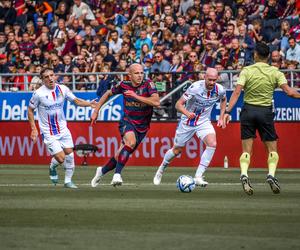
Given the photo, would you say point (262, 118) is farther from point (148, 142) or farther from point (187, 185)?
point (148, 142)

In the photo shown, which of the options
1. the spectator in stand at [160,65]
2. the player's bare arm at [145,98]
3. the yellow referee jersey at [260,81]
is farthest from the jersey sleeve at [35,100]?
the spectator in stand at [160,65]

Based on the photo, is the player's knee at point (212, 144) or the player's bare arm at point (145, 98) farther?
the player's knee at point (212, 144)

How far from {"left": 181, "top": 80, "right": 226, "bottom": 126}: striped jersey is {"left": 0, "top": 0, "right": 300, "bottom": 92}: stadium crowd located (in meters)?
7.05

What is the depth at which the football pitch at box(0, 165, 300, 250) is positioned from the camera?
10.6m

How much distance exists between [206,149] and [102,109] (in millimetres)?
10406

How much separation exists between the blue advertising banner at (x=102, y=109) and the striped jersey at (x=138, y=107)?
8.06 meters

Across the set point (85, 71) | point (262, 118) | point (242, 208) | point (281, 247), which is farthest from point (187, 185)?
point (85, 71)

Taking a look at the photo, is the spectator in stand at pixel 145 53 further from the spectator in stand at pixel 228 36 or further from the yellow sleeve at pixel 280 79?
the yellow sleeve at pixel 280 79

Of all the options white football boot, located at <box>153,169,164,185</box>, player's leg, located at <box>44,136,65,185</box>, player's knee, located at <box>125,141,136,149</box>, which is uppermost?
player's knee, located at <box>125,141,136,149</box>

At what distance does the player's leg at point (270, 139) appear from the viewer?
16438mm

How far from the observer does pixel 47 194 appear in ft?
55.9

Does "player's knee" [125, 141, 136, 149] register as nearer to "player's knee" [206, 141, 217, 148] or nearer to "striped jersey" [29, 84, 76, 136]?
"player's knee" [206, 141, 217, 148]

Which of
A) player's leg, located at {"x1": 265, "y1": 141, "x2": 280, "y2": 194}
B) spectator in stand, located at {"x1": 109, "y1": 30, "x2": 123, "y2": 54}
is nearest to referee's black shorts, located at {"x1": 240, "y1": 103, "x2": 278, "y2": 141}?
player's leg, located at {"x1": 265, "y1": 141, "x2": 280, "y2": 194}

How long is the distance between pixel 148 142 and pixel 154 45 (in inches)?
131
